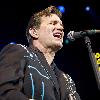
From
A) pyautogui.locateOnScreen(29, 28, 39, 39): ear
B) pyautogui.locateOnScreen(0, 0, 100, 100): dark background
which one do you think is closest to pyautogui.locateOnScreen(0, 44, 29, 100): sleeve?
pyautogui.locateOnScreen(29, 28, 39, 39): ear

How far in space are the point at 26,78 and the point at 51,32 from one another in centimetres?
82

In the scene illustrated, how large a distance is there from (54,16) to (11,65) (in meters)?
1.00

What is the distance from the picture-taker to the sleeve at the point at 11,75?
7.64 feet

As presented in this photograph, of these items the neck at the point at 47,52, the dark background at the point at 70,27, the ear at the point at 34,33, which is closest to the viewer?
the neck at the point at 47,52

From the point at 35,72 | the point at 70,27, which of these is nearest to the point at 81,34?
the point at 35,72

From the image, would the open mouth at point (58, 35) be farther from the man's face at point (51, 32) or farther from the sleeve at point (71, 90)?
the sleeve at point (71, 90)

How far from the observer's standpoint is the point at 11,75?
2.38 meters

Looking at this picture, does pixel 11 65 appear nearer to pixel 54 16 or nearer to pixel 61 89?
pixel 61 89

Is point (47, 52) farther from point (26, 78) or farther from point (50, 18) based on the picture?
point (26, 78)

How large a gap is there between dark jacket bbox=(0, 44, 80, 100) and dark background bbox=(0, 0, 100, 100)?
93.9 inches

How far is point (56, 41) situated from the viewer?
3086 mm

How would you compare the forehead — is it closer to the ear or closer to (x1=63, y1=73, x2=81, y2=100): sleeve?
Answer: the ear

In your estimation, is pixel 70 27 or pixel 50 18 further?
pixel 70 27

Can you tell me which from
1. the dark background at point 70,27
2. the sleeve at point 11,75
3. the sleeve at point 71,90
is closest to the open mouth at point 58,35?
the sleeve at point 71,90
